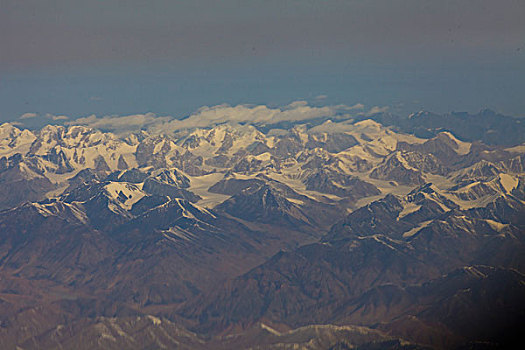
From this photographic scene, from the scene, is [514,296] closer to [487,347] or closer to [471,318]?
[471,318]

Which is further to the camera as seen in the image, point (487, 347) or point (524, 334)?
point (487, 347)

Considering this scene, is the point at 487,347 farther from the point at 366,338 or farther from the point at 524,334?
the point at 524,334

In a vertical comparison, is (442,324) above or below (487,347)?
below

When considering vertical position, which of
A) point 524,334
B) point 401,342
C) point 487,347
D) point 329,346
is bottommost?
point 329,346

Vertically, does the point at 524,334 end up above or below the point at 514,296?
above

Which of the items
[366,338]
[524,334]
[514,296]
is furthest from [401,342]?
[524,334]

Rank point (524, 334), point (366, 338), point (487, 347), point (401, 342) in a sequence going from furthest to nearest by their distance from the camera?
point (366, 338)
point (401, 342)
point (487, 347)
point (524, 334)

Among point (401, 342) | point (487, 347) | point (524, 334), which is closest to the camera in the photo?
point (524, 334)

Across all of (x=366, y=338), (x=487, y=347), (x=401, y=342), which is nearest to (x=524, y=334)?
(x=487, y=347)

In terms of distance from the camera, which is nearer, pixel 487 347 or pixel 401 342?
pixel 487 347
